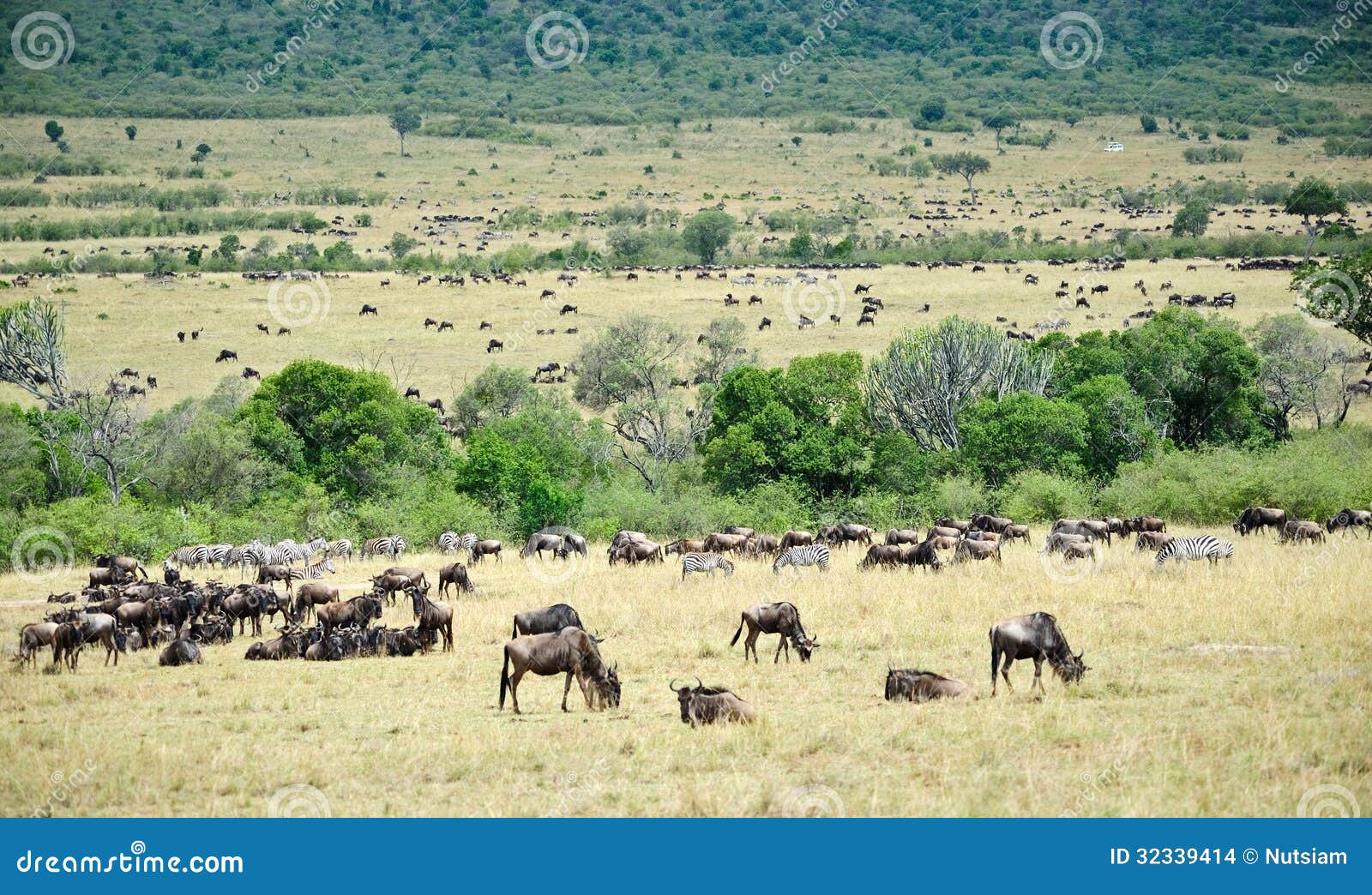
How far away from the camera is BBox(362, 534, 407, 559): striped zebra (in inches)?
1355

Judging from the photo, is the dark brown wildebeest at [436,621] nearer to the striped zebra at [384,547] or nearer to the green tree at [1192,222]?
the striped zebra at [384,547]

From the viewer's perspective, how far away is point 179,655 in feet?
65.3

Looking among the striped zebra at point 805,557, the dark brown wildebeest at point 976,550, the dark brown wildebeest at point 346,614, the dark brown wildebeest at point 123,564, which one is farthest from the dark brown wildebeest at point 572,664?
the dark brown wildebeest at point 123,564

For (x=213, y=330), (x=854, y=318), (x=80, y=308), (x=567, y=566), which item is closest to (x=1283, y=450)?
(x=567, y=566)

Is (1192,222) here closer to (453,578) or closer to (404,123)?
(453,578)

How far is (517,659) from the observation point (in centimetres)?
1573

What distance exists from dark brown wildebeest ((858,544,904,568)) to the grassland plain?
13.1ft

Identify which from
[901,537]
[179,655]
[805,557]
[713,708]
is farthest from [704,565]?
[713,708]

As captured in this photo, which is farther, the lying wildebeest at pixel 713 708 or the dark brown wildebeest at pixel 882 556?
the dark brown wildebeest at pixel 882 556

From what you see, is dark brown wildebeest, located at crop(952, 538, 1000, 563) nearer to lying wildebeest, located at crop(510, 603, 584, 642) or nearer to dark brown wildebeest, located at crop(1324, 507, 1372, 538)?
dark brown wildebeest, located at crop(1324, 507, 1372, 538)

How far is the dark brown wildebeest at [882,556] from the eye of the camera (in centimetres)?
2688

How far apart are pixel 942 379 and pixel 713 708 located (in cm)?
3082

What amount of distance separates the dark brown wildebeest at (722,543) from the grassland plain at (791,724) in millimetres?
7685

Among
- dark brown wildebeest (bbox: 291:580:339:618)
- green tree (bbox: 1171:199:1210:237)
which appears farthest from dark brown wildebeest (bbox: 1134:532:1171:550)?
green tree (bbox: 1171:199:1210:237)
